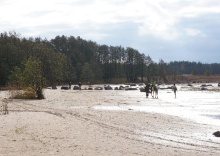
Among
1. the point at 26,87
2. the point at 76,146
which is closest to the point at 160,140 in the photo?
the point at 76,146

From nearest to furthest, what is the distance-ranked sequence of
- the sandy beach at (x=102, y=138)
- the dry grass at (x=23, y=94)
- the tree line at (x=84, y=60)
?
the sandy beach at (x=102, y=138) → the dry grass at (x=23, y=94) → the tree line at (x=84, y=60)

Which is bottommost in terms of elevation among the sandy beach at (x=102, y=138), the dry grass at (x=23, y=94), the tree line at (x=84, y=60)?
the sandy beach at (x=102, y=138)

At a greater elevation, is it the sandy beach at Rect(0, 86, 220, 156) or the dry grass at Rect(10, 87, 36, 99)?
the dry grass at Rect(10, 87, 36, 99)

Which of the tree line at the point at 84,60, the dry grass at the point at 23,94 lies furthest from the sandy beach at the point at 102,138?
the tree line at the point at 84,60

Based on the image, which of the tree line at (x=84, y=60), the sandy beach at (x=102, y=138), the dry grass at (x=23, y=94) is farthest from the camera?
the tree line at (x=84, y=60)

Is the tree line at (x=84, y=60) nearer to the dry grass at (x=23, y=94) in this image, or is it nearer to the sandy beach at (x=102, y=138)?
the dry grass at (x=23, y=94)

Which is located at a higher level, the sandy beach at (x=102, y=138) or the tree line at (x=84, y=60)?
the tree line at (x=84, y=60)

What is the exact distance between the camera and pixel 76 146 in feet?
44.3

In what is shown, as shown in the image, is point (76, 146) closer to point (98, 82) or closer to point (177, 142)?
point (177, 142)

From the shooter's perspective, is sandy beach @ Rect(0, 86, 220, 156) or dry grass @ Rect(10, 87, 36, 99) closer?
sandy beach @ Rect(0, 86, 220, 156)

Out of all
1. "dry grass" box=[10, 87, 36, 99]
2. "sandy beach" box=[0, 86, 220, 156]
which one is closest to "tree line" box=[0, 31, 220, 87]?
"dry grass" box=[10, 87, 36, 99]

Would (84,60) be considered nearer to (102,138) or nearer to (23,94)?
(23,94)

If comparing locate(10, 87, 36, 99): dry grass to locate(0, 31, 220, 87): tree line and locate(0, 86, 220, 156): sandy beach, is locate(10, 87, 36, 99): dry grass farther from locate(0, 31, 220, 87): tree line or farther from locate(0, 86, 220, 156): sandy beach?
locate(0, 31, 220, 87): tree line

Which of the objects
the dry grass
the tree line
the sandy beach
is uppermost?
the tree line
